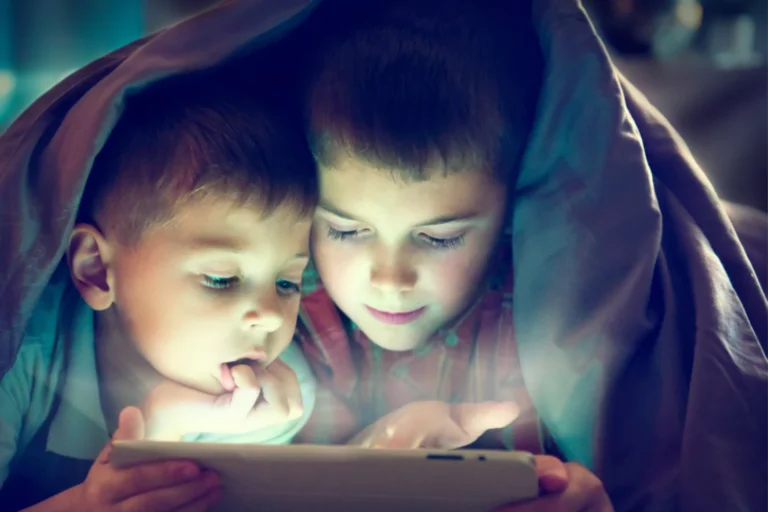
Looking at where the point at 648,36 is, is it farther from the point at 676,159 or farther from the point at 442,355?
the point at 442,355

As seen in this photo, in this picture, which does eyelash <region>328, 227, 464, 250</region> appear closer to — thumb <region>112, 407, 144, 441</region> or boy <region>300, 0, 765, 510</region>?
boy <region>300, 0, 765, 510</region>

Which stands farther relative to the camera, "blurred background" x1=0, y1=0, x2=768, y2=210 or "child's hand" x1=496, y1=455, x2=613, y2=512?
"blurred background" x1=0, y1=0, x2=768, y2=210

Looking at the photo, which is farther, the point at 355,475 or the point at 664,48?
the point at 664,48

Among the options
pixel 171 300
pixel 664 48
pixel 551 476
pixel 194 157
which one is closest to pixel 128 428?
pixel 171 300

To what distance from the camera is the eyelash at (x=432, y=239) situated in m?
0.62

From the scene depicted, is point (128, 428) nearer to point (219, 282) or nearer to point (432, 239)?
point (219, 282)

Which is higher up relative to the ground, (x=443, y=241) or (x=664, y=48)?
(x=664, y=48)

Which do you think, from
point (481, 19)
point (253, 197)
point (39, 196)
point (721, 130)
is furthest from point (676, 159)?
point (39, 196)

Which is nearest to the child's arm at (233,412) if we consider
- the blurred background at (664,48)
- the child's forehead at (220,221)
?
the child's forehead at (220,221)

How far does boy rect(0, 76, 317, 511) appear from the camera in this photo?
0.61 m

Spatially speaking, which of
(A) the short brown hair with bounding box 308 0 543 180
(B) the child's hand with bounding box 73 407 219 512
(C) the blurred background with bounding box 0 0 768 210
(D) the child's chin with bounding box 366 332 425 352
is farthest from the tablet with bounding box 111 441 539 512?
(C) the blurred background with bounding box 0 0 768 210

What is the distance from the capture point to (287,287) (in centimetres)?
63

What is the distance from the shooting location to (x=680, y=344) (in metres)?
0.60

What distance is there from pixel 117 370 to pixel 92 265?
3.6 inches
